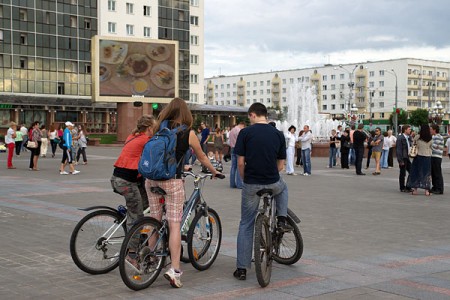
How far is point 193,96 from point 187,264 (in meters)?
78.5

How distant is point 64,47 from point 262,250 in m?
69.3

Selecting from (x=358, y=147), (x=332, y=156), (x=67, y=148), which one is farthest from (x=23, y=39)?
(x=358, y=147)

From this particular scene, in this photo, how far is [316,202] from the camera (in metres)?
13.4

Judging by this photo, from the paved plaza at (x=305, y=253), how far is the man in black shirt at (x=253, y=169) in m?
0.38

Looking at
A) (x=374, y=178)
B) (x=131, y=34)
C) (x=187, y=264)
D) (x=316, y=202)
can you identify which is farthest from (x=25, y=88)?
(x=187, y=264)

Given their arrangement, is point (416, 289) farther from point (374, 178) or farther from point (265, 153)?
point (374, 178)

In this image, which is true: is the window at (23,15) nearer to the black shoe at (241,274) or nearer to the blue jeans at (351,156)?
the blue jeans at (351,156)

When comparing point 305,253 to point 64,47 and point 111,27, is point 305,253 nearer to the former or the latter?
point 64,47

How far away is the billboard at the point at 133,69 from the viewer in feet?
165

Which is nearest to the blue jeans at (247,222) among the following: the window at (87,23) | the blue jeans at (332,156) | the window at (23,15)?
the blue jeans at (332,156)

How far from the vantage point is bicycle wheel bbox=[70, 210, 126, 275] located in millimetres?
6523

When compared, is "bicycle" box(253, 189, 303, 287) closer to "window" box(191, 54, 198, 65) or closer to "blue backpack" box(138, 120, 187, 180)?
"blue backpack" box(138, 120, 187, 180)

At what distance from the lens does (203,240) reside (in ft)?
22.9

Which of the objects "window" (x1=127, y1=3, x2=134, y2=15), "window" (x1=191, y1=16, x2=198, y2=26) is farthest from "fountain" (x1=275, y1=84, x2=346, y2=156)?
"window" (x1=127, y1=3, x2=134, y2=15)
